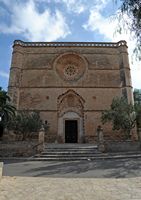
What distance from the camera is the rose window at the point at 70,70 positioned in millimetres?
22828

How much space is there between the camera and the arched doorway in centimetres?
2078

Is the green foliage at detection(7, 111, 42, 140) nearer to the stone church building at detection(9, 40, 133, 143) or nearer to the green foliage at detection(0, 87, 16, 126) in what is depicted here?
the green foliage at detection(0, 87, 16, 126)

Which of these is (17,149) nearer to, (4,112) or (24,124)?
(24,124)

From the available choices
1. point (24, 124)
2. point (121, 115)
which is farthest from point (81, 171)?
point (24, 124)

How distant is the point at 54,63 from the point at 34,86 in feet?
10.8

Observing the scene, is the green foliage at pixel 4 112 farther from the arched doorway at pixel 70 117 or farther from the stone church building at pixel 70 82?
the arched doorway at pixel 70 117

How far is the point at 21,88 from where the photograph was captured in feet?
70.7

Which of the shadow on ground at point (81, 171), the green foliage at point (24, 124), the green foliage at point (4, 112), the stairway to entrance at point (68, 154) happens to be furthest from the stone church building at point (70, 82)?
the shadow on ground at point (81, 171)

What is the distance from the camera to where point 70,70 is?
23.1m

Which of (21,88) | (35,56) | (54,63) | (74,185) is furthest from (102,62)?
(74,185)

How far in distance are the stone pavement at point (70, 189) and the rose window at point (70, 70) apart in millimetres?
17449

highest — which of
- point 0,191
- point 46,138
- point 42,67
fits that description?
point 42,67

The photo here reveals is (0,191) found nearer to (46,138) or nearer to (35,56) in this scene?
(46,138)

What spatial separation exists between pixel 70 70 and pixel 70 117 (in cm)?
528
